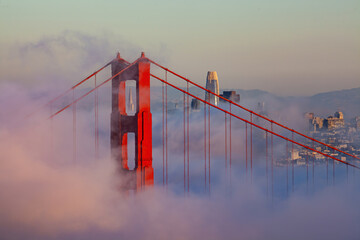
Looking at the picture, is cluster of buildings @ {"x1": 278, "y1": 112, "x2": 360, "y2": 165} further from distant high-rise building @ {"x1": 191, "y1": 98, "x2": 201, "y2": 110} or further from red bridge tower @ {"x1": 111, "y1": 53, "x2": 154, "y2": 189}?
red bridge tower @ {"x1": 111, "y1": 53, "x2": 154, "y2": 189}

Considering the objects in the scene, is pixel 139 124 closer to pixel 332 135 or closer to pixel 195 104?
pixel 195 104

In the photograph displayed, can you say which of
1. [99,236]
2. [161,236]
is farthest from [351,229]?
[99,236]

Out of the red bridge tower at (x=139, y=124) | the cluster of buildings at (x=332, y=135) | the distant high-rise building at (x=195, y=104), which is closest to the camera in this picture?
the red bridge tower at (x=139, y=124)

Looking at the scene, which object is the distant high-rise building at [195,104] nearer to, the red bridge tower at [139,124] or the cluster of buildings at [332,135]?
the cluster of buildings at [332,135]

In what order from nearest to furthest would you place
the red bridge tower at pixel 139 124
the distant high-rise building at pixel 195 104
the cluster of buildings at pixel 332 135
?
the red bridge tower at pixel 139 124
the cluster of buildings at pixel 332 135
the distant high-rise building at pixel 195 104

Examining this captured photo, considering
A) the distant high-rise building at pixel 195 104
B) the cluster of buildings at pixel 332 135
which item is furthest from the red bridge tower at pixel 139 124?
the distant high-rise building at pixel 195 104

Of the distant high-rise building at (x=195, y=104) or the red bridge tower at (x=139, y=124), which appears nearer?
the red bridge tower at (x=139, y=124)

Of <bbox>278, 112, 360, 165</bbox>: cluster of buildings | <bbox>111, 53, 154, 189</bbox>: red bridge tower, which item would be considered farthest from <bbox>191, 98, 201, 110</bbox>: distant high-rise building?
<bbox>111, 53, 154, 189</bbox>: red bridge tower

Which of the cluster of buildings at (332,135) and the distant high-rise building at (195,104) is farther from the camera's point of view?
the distant high-rise building at (195,104)

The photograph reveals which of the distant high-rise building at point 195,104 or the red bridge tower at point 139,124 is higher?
the distant high-rise building at point 195,104

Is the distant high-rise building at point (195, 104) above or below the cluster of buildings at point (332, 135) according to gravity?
above

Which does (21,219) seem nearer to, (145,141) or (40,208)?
(40,208)

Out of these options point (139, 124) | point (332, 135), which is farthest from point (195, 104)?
point (139, 124)
